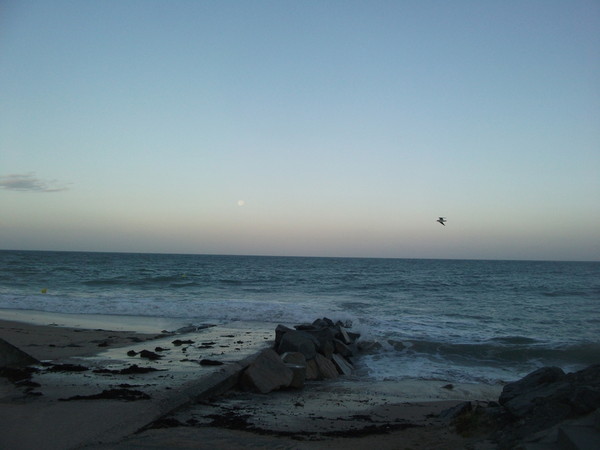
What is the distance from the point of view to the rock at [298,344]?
10297 millimetres

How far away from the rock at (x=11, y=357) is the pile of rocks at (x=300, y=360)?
3574mm

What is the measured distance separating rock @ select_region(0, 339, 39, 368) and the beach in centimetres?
39

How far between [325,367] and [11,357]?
238 inches

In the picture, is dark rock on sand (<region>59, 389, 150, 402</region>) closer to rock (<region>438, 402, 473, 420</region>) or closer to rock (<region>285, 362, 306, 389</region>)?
rock (<region>285, 362, 306, 389</region>)

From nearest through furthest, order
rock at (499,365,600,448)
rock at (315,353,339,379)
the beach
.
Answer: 1. rock at (499,365,600,448)
2. the beach
3. rock at (315,353,339,379)

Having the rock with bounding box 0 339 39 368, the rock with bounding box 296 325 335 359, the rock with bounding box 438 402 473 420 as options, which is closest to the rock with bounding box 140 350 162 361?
the rock with bounding box 0 339 39 368

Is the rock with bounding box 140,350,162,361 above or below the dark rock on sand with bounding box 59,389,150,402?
below

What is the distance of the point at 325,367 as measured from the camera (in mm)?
10250

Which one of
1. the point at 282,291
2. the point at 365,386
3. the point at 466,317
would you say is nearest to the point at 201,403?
the point at 365,386

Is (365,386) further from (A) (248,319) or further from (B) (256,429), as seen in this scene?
(A) (248,319)

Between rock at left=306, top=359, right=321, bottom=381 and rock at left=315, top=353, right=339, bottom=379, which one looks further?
rock at left=315, top=353, right=339, bottom=379

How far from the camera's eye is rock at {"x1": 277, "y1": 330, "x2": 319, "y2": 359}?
10.3 m

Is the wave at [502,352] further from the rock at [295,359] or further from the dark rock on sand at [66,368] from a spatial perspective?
the dark rock on sand at [66,368]

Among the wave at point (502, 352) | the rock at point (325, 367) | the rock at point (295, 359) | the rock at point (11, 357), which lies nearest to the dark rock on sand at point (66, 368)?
the rock at point (11, 357)
